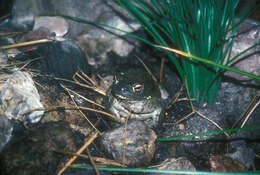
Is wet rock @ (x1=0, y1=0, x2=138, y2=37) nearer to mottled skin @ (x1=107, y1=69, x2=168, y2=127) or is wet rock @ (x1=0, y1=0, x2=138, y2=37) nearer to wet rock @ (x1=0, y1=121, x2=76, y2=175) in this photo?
mottled skin @ (x1=107, y1=69, x2=168, y2=127)

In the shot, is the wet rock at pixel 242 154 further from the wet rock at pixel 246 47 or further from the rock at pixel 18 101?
the rock at pixel 18 101

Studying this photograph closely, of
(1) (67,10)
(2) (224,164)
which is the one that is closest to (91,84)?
(1) (67,10)

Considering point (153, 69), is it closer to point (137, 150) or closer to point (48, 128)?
point (137, 150)

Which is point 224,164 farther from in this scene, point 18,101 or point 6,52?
point 6,52

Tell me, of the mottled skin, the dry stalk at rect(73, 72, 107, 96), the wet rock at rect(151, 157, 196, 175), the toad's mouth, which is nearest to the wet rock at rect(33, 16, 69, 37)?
the dry stalk at rect(73, 72, 107, 96)

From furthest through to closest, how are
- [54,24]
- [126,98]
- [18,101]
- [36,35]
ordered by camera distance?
[54,24] < [36,35] < [126,98] < [18,101]

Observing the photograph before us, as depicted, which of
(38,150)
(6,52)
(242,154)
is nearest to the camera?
(38,150)
